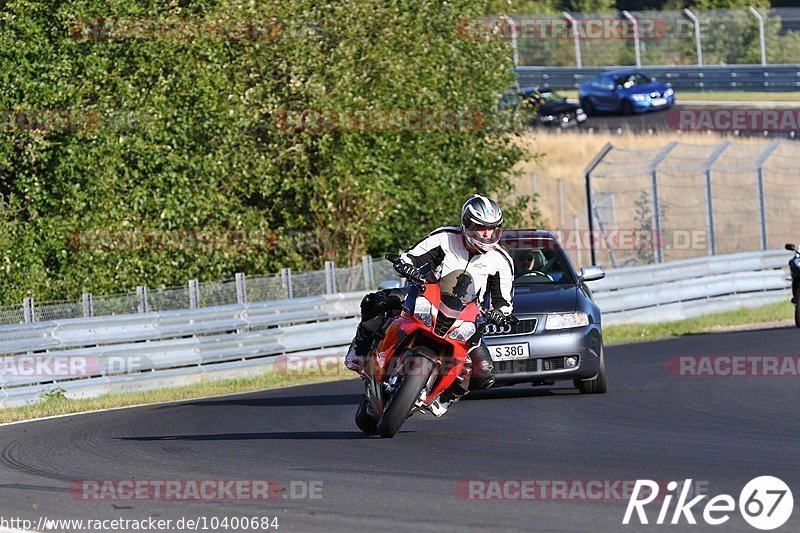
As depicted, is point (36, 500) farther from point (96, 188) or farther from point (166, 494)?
point (96, 188)

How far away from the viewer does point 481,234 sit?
9938 mm

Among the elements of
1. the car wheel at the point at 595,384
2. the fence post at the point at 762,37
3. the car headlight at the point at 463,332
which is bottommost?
the car wheel at the point at 595,384

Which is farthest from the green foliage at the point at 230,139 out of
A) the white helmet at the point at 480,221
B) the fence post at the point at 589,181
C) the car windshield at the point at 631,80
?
the car windshield at the point at 631,80

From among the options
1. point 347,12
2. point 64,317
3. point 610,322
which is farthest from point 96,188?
point 610,322

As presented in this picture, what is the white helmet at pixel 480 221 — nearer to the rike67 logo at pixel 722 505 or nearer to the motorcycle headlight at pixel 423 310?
the motorcycle headlight at pixel 423 310

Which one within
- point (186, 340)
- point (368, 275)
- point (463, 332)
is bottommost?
point (186, 340)

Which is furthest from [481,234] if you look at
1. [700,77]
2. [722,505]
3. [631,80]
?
[700,77]

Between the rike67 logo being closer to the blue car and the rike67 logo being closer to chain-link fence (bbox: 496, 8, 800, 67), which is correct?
chain-link fence (bbox: 496, 8, 800, 67)

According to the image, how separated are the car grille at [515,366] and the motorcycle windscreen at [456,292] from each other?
315cm

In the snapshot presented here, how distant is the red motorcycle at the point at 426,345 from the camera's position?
32.1 feet

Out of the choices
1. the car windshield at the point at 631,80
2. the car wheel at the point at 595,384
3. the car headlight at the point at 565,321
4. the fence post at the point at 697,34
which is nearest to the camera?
the car headlight at the point at 565,321

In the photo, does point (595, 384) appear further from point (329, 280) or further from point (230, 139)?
point (230, 139)

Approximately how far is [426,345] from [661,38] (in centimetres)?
5179

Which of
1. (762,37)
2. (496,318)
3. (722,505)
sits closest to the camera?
(722,505)
